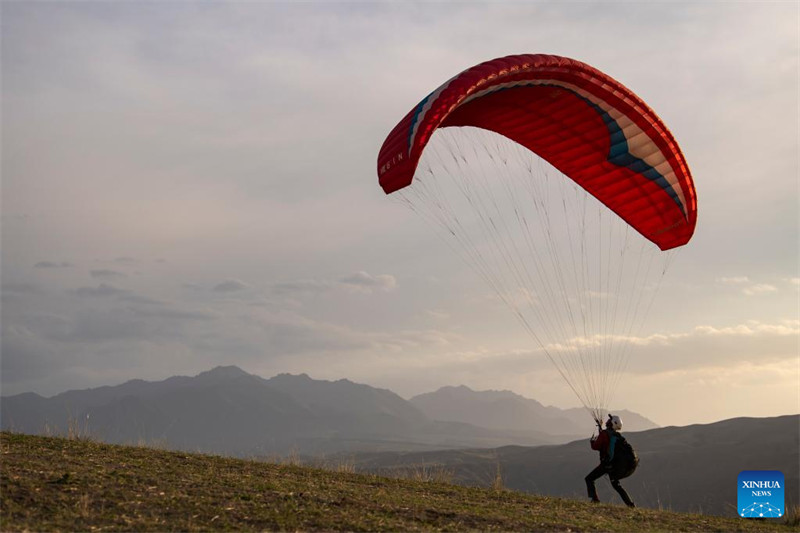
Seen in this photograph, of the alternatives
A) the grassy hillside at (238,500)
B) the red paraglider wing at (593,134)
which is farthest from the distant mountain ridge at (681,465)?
the grassy hillside at (238,500)

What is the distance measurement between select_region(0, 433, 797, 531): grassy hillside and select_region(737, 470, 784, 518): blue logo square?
1.39 feet

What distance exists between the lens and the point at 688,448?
56.6 meters

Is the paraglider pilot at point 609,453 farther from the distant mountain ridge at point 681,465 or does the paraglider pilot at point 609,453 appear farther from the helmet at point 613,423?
the distant mountain ridge at point 681,465

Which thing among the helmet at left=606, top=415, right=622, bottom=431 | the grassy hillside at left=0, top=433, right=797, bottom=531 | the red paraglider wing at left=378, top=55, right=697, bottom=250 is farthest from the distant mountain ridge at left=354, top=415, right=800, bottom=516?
the grassy hillside at left=0, top=433, right=797, bottom=531

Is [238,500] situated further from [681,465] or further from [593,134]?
[681,465]

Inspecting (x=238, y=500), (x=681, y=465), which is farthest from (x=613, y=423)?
(x=681, y=465)

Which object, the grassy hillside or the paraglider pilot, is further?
the paraglider pilot

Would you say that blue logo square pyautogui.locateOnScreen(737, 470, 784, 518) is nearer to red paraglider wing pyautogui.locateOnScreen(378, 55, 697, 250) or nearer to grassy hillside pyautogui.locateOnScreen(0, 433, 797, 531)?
grassy hillside pyautogui.locateOnScreen(0, 433, 797, 531)

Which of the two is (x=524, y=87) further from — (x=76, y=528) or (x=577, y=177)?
(x=76, y=528)

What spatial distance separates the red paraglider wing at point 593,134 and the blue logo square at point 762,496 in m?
5.66

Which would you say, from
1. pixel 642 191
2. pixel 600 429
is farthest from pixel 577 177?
pixel 600 429

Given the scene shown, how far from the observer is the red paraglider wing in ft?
47.5

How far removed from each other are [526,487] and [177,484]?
48438 mm

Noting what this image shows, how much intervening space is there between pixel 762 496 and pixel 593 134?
28.8 feet
